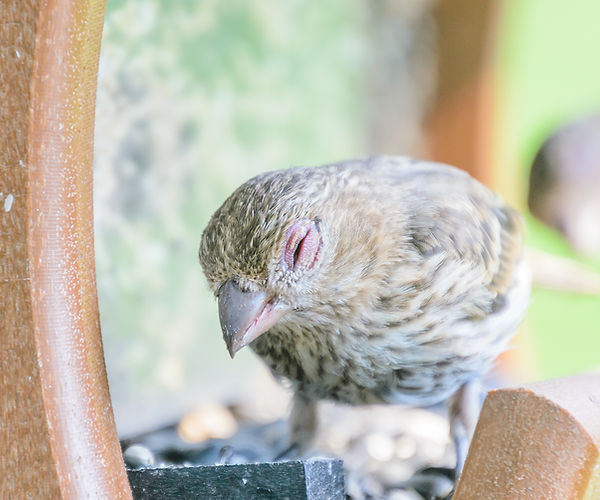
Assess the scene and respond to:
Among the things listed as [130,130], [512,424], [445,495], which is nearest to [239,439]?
[445,495]

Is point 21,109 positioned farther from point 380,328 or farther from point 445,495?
point 445,495

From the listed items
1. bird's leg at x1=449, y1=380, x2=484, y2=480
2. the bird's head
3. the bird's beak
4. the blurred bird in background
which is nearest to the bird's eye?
the bird's head

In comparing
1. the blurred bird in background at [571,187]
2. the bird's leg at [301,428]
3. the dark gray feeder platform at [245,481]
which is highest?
the blurred bird in background at [571,187]

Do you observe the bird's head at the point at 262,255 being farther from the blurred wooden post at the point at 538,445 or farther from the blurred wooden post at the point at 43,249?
the blurred wooden post at the point at 538,445

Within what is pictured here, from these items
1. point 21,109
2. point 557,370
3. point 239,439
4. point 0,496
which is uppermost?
point 21,109

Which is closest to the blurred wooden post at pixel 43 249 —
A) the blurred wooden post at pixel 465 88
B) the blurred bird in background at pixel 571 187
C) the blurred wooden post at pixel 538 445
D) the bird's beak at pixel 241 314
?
the bird's beak at pixel 241 314

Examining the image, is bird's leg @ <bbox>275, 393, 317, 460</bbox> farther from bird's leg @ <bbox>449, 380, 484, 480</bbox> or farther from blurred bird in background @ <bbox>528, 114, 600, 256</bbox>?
blurred bird in background @ <bbox>528, 114, 600, 256</bbox>
